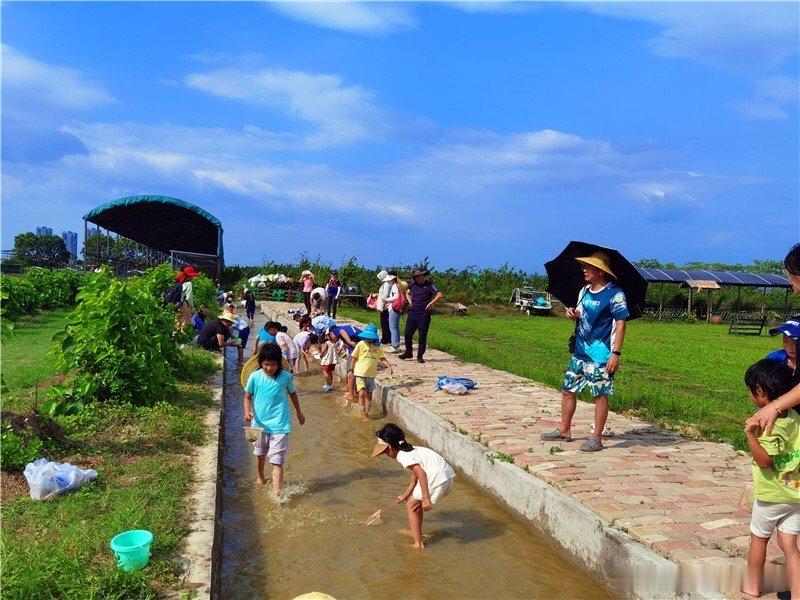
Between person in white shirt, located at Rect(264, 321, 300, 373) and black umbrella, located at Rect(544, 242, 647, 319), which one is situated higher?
black umbrella, located at Rect(544, 242, 647, 319)

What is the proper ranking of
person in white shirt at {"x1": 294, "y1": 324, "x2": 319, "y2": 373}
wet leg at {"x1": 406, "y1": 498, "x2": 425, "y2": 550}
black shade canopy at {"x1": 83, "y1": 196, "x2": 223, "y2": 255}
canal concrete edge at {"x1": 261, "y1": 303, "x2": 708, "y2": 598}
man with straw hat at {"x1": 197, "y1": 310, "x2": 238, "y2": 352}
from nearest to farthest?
canal concrete edge at {"x1": 261, "y1": 303, "x2": 708, "y2": 598} < wet leg at {"x1": 406, "y1": 498, "x2": 425, "y2": 550} < man with straw hat at {"x1": 197, "y1": 310, "x2": 238, "y2": 352} < person in white shirt at {"x1": 294, "y1": 324, "x2": 319, "y2": 373} < black shade canopy at {"x1": 83, "y1": 196, "x2": 223, "y2": 255}

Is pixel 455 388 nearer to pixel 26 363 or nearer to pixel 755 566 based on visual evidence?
pixel 755 566

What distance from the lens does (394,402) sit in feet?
31.3

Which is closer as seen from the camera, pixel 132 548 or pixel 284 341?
pixel 132 548

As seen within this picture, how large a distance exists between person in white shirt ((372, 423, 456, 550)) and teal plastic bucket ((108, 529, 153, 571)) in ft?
6.14

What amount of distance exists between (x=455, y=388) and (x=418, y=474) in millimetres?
4483

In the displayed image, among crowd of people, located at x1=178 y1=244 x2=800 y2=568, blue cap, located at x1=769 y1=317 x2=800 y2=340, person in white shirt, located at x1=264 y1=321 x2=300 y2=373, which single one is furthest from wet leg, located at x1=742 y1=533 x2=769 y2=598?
person in white shirt, located at x1=264 y1=321 x2=300 y2=373

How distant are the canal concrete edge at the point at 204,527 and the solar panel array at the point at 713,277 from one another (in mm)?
31818

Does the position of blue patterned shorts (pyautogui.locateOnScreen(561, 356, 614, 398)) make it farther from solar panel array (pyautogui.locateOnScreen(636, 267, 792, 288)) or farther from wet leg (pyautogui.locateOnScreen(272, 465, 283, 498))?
solar panel array (pyautogui.locateOnScreen(636, 267, 792, 288))

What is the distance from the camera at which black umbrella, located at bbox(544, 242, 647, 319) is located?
6.34 metres

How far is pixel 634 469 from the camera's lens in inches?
229

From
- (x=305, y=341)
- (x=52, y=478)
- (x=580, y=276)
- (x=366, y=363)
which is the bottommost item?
(x=52, y=478)

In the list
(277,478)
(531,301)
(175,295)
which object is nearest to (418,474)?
(277,478)

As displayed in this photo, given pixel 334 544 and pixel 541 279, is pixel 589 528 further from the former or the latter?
pixel 541 279
